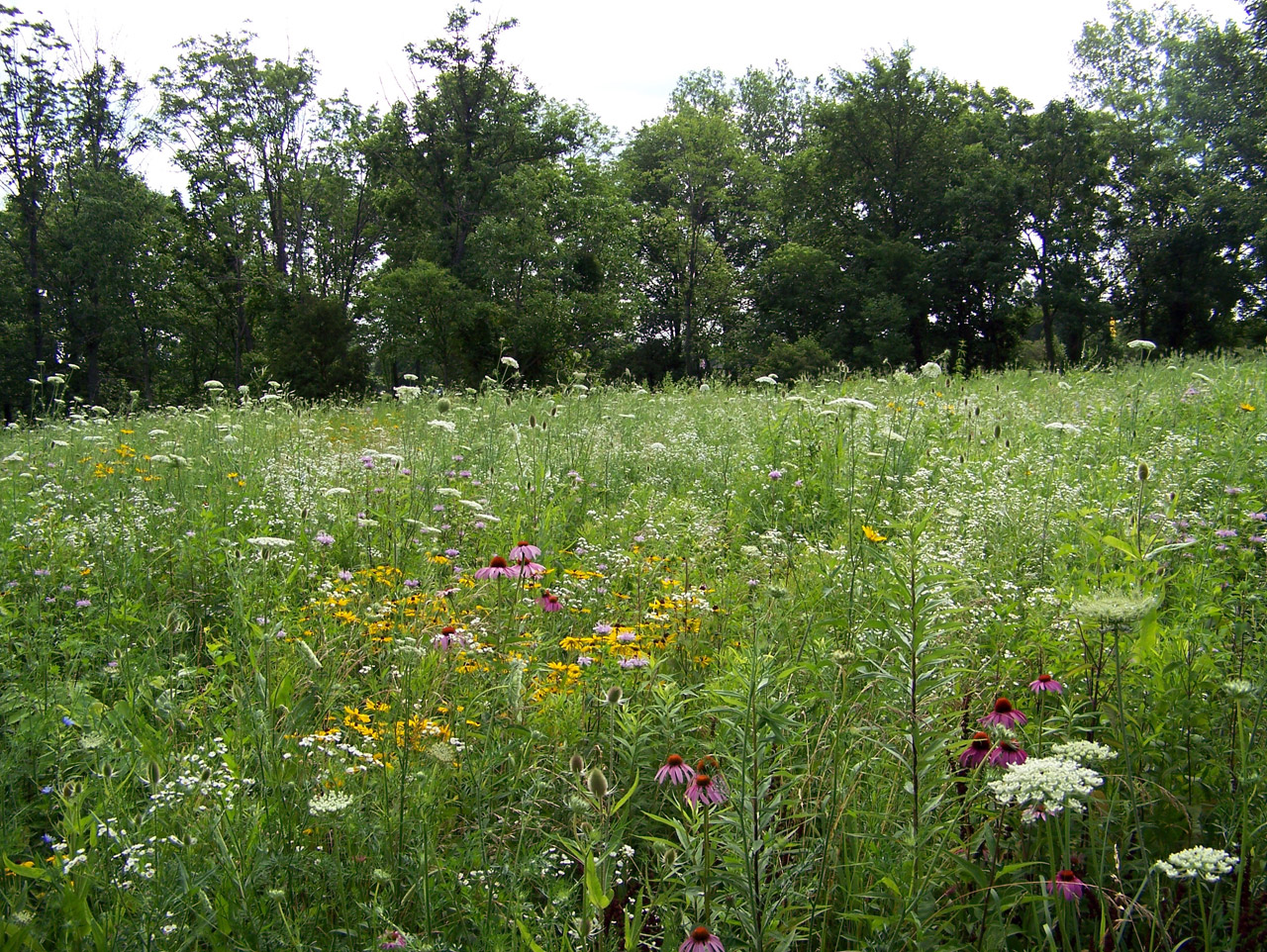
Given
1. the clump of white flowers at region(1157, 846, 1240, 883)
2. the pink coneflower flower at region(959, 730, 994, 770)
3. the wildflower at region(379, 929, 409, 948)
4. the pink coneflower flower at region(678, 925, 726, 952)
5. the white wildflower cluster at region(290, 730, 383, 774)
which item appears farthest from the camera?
the white wildflower cluster at region(290, 730, 383, 774)

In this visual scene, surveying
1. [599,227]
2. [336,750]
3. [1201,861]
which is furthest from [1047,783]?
[599,227]

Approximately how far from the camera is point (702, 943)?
123 centimetres

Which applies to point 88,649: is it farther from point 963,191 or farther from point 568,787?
point 963,191

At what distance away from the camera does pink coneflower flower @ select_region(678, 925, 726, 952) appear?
4.00ft

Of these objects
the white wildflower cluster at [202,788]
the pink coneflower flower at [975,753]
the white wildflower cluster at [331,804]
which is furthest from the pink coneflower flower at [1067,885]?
the white wildflower cluster at [202,788]

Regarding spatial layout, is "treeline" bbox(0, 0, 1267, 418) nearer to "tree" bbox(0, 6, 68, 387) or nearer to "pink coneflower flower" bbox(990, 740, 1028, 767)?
"tree" bbox(0, 6, 68, 387)

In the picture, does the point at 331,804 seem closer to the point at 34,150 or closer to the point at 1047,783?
the point at 1047,783

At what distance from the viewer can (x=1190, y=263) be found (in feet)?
96.4

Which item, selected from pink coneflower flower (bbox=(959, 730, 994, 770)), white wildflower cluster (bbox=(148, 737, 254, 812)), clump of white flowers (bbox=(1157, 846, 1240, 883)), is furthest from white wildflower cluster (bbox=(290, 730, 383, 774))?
clump of white flowers (bbox=(1157, 846, 1240, 883))

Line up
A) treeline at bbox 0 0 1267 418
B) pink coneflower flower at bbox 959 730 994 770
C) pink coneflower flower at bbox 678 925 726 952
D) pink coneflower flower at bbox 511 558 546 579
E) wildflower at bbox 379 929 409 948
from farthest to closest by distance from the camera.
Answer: treeline at bbox 0 0 1267 418 < pink coneflower flower at bbox 511 558 546 579 < pink coneflower flower at bbox 959 730 994 770 < wildflower at bbox 379 929 409 948 < pink coneflower flower at bbox 678 925 726 952

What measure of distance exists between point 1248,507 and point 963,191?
29.2m

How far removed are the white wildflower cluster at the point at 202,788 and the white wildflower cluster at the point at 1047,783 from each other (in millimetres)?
1474

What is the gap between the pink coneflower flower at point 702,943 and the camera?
1218 mm

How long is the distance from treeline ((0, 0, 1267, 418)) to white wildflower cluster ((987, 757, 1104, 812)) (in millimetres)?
Result: 21308
